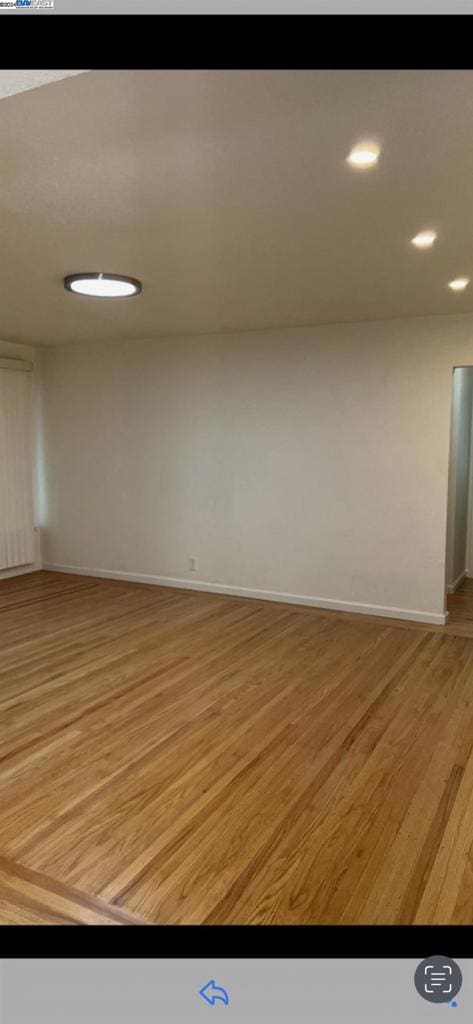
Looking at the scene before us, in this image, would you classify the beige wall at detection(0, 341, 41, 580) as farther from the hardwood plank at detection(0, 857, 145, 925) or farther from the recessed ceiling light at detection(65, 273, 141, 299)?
the hardwood plank at detection(0, 857, 145, 925)

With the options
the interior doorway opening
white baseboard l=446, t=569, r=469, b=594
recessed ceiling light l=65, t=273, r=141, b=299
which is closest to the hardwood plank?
recessed ceiling light l=65, t=273, r=141, b=299

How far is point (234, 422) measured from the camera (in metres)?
5.62

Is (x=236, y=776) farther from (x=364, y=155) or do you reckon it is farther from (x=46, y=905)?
(x=364, y=155)

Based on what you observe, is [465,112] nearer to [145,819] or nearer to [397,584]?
[145,819]

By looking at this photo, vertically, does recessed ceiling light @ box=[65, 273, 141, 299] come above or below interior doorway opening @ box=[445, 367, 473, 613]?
above

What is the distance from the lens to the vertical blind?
636cm

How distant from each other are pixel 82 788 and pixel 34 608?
309 cm

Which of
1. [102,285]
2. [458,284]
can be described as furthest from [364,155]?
[102,285]

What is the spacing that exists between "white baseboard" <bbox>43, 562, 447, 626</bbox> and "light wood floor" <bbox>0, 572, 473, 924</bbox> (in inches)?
15.1

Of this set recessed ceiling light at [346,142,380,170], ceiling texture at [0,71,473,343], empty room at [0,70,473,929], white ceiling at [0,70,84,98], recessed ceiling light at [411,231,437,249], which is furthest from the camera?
recessed ceiling light at [411,231,437,249]

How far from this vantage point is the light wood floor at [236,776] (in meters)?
1.83

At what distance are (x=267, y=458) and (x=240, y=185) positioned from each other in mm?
3322
